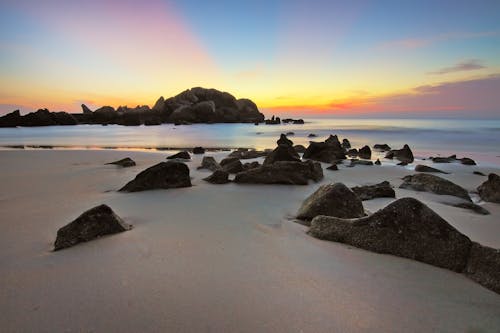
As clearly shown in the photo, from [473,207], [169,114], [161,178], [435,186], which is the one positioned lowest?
[473,207]

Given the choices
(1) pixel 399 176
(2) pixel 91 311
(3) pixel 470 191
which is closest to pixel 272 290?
(2) pixel 91 311

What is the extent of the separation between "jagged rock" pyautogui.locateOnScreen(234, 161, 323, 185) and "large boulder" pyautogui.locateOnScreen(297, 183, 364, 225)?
6.49 feet

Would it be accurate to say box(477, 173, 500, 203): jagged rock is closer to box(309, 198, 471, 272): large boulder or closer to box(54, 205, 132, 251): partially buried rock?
box(309, 198, 471, 272): large boulder

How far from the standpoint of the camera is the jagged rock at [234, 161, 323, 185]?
19.5 feet

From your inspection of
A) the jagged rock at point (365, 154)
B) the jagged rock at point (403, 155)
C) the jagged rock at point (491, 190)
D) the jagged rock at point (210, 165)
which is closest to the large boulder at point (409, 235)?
the jagged rock at point (491, 190)

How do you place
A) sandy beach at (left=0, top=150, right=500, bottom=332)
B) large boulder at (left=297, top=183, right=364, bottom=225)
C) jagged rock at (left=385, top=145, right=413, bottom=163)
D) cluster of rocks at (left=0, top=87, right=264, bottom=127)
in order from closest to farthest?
1. sandy beach at (left=0, top=150, right=500, bottom=332)
2. large boulder at (left=297, top=183, right=364, bottom=225)
3. jagged rock at (left=385, top=145, right=413, bottom=163)
4. cluster of rocks at (left=0, top=87, right=264, bottom=127)

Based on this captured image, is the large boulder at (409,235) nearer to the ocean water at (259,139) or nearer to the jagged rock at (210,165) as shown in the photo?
the jagged rock at (210,165)

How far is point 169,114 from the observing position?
65.5m

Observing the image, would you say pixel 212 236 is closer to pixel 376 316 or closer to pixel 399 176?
pixel 376 316

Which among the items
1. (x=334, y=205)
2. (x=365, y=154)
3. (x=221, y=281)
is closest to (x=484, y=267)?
(x=334, y=205)

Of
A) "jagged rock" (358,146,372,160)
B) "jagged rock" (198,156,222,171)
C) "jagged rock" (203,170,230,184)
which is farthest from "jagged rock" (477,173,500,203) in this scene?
"jagged rock" (358,146,372,160)

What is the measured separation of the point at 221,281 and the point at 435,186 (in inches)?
178

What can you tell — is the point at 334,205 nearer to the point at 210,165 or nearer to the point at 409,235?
the point at 409,235

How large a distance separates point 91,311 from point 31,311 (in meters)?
0.35
